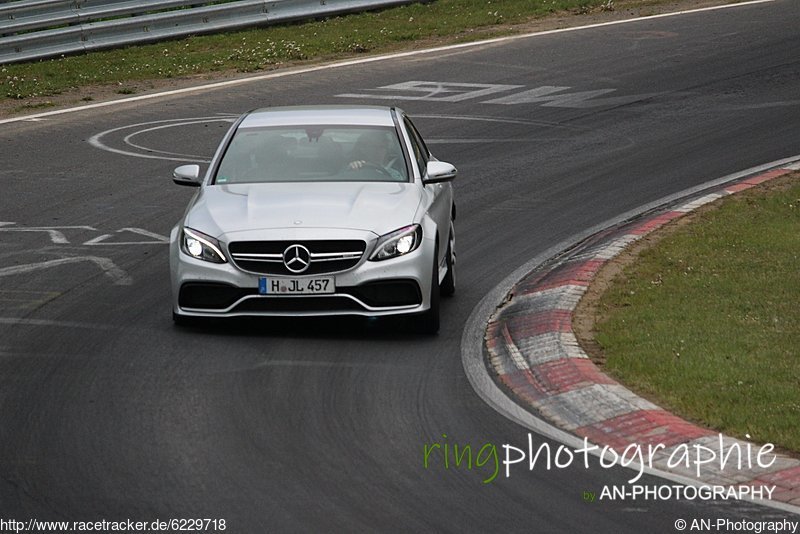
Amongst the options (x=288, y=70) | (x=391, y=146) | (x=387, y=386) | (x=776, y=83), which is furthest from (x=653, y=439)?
(x=288, y=70)

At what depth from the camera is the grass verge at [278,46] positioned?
23.4 metres

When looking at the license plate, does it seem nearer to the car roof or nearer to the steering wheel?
the steering wheel

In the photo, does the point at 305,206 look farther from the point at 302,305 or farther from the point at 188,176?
the point at 188,176

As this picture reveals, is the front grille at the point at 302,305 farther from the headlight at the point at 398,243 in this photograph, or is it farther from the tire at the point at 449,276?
the tire at the point at 449,276

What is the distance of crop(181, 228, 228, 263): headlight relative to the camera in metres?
9.90

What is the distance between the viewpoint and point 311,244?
9.78m

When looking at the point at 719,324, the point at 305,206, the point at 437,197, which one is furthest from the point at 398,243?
the point at 719,324

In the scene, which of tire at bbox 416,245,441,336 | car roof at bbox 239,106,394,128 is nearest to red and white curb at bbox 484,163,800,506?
tire at bbox 416,245,441,336

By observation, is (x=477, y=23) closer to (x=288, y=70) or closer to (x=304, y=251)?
(x=288, y=70)

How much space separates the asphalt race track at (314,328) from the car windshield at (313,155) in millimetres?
1186

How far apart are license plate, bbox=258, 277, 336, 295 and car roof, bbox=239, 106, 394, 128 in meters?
2.14

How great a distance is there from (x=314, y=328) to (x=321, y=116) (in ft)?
7.19

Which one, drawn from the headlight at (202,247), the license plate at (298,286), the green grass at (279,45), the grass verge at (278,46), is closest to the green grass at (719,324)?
the license plate at (298,286)

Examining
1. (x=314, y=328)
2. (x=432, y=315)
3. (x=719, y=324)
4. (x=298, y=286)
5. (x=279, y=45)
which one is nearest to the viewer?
(x=719, y=324)
